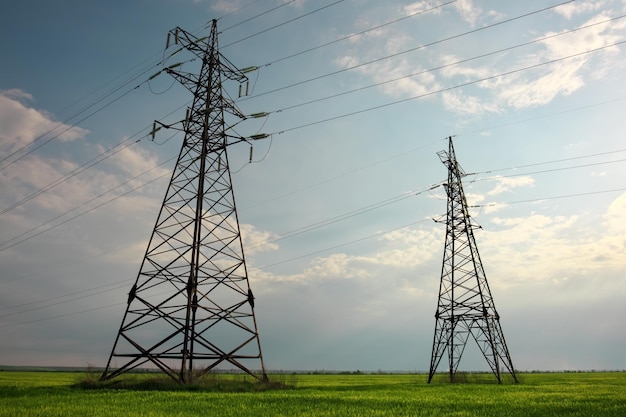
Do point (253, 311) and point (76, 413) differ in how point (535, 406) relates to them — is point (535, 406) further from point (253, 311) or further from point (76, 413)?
point (76, 413)

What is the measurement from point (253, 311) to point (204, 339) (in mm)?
3284

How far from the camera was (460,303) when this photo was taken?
1524 inches

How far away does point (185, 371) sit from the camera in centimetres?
2386

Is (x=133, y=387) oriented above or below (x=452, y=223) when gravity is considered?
below

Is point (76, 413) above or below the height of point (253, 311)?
below

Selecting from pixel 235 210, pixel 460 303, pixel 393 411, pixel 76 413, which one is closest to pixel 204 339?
pixel 235 210

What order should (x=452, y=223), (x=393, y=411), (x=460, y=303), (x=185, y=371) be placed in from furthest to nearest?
(x=452, y=223) → (x=460, y=303) → (x=185, y=371) → (x=393, y=411)

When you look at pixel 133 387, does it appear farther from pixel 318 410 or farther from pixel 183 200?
pixel 318 410

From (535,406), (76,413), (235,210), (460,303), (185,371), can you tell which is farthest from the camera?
(460,303)

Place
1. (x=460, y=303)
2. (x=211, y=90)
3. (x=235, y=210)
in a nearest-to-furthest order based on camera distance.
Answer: (x=235, y=210)
(x=211, y=90)
(x=460, y=303)

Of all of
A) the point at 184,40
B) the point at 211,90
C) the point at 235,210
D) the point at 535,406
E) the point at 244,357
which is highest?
the point at 184,40

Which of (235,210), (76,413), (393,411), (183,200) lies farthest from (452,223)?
(76,413)

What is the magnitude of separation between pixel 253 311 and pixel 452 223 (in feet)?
80.9

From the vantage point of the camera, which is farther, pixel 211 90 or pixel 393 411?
pixel 211 90
